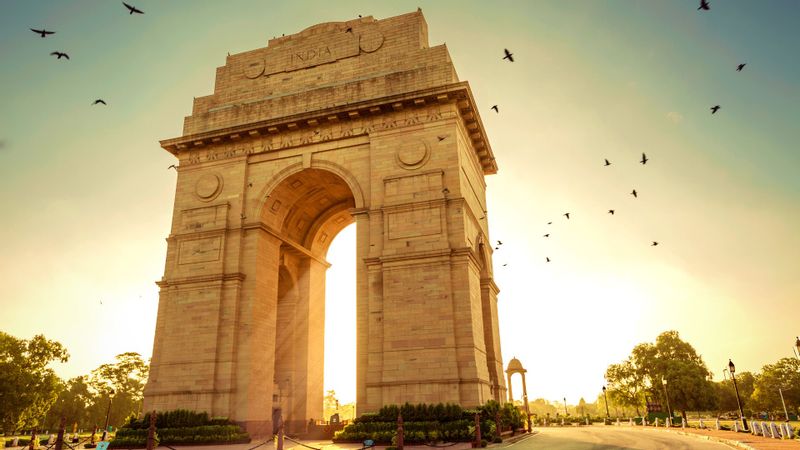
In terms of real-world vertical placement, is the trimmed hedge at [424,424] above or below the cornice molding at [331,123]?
below

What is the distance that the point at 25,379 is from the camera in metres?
44.0

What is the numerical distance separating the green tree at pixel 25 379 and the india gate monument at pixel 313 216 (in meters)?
29.8

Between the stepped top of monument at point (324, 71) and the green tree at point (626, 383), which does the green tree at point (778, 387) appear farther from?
the stepped top of monument at point (324, 71)

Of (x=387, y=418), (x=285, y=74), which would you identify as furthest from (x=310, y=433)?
(x=285, y=74)

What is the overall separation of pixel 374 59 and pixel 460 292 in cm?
1312

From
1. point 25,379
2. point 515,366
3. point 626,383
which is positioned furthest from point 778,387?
point 25,379

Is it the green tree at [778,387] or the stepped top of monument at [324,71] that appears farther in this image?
the green tree at [778,387]

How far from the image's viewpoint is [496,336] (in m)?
25.4

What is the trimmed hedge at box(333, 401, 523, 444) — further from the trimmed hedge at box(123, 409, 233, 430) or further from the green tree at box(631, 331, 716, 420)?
the green tree at box(631, 331, 716, 420)

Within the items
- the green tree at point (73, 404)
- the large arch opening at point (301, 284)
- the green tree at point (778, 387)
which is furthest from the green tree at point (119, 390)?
the green tree at point (778, 387)

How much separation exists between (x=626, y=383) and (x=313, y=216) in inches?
2114

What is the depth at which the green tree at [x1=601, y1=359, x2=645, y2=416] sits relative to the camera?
64.1 meters

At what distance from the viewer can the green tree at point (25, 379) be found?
42781mm

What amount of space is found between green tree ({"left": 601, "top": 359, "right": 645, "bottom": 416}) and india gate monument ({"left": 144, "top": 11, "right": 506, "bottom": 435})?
47240mm
